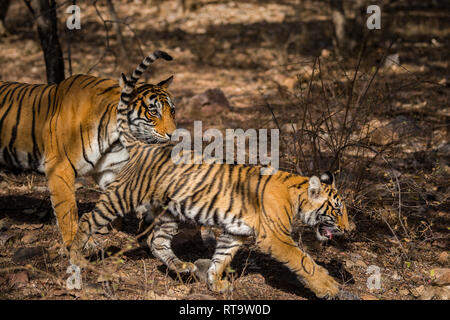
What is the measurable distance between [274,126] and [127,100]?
→ 3.41m

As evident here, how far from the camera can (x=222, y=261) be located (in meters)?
4.18

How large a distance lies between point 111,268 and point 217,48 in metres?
9.16

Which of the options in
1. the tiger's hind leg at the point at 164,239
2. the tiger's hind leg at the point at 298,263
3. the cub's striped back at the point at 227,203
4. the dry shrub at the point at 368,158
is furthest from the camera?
the dry shrub at the point at 368,158

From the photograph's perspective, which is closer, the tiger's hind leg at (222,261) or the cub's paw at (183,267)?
the tiger's hind leg at (222,261)

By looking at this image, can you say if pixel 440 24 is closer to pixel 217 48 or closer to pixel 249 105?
pixel 217 48

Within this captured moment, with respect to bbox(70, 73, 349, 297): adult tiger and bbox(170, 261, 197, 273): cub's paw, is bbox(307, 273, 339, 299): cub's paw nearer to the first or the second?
bbox(70, 73, 349, 297): adult tiger

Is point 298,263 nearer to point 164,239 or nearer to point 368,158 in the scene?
point 164,239

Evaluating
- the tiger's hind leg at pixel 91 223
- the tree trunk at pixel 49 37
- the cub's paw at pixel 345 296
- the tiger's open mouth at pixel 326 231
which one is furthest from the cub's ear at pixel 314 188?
the tree trunk at pixel 49 37

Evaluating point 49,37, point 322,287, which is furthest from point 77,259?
point 49,37

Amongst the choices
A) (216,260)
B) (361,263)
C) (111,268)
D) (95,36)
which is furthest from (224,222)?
(95,36)

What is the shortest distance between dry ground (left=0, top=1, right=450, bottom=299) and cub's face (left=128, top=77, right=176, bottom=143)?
0.92 meters

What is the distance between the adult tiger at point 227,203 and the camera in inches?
157

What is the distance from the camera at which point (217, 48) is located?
12.8 metres

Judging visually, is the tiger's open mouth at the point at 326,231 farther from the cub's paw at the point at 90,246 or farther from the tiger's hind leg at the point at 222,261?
the cub's paw at the point at 90,246
